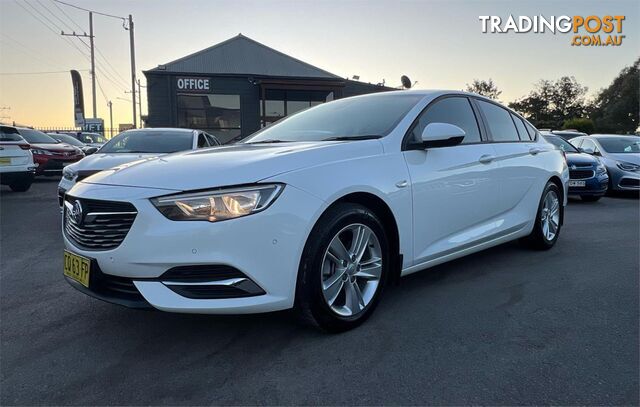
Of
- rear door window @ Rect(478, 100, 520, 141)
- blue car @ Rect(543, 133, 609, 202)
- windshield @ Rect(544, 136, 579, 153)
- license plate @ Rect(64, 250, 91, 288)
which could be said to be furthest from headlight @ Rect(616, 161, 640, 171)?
license plate @ Rect(64, 250, 91, 288)

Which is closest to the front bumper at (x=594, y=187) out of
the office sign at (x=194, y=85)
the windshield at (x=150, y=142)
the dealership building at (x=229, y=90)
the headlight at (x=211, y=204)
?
the windshield at (x=150, y=142)

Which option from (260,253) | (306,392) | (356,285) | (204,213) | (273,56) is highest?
(273,56)

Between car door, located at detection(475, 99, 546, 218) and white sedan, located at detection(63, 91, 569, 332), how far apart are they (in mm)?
305

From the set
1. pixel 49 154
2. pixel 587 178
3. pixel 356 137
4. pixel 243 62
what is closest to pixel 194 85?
pixel 243 62

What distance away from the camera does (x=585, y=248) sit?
5.12m

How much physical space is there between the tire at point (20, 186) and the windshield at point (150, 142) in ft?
15.1

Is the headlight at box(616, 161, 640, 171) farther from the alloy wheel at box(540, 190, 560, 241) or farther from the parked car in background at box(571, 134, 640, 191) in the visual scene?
the alloy wheel at box(540, 190, 560, 241)

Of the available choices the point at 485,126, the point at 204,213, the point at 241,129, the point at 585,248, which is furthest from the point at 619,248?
the point at 241,129

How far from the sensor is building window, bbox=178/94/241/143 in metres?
22.3

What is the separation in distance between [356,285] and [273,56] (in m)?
23.7

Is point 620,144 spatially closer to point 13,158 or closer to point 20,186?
point 13,158

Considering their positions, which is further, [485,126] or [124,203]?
[485,126]

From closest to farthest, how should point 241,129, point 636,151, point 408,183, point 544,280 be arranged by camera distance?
1. point 408,183
2. point 544,280
3. point 636,151
4. point 241,129

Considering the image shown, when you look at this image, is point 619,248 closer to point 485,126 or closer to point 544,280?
point 544,280
